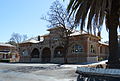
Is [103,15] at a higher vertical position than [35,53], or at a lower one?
higher

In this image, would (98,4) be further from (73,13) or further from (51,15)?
(51,15)

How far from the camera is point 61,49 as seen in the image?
185 feet

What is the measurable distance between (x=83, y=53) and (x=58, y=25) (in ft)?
27.4

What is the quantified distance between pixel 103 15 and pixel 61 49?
129 ft

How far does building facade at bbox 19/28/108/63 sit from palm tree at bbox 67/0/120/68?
27.2m

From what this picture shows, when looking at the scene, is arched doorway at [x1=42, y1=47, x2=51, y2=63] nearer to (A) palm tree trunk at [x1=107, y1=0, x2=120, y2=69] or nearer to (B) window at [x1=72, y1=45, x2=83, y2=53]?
(B) window at [x1=72, y1=45, x2=83, y2=53]

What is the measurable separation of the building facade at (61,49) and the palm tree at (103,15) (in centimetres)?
2719

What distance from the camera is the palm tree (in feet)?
56.1

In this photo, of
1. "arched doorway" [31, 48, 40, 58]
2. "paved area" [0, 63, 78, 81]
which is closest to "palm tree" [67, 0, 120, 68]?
"paved area" [0, 63, 78, 81]

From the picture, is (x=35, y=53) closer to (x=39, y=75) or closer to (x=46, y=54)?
(x=46, y=54)

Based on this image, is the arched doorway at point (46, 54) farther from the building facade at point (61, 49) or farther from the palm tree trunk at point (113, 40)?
the palm tree trunk at point (113, 40)

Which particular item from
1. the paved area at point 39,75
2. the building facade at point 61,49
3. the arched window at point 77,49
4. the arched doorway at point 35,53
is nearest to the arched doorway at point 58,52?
the building facade at point 61,49

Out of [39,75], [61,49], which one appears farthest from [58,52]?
[39,75]

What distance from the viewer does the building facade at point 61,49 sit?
5067 centimetres
